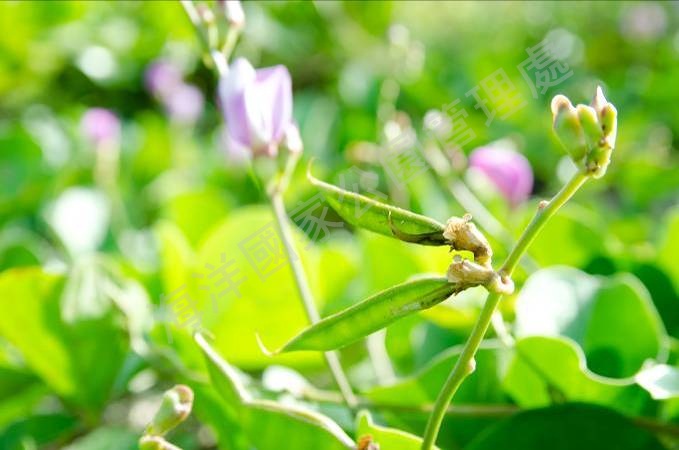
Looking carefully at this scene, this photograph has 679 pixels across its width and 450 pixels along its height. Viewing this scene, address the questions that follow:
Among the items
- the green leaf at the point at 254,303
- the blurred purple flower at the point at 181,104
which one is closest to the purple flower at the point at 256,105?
the green leaf at the point at 254,303

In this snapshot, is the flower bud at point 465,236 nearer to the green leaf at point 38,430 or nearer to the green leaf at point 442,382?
the green leaf at point 442,382

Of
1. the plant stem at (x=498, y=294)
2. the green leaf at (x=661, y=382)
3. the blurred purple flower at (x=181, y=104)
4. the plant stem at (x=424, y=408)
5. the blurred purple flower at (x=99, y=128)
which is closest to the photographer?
the plant stem at (x=498, y=294)

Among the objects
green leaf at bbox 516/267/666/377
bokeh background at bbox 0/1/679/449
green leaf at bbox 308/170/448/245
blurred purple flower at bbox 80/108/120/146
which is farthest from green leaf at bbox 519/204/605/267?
blurred purple flower at bbox 80/108/120/146

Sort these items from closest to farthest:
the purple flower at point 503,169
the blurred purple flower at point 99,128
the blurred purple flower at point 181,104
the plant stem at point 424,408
Result: the plant stem at point 424,408 < the purple flower at point 503,169 < the blurred purple flower at point 99,128 < the blurred purple flower at point 181,104

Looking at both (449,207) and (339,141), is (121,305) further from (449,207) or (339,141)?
(339,141)

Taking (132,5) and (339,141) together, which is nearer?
(339,141)

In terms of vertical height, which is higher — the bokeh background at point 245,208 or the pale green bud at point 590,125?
the pale green bud at point 590,125

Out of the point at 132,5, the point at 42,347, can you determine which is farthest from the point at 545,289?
the point at 132,5

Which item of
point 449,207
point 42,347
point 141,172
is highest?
point 42,347
